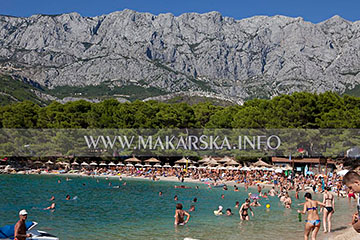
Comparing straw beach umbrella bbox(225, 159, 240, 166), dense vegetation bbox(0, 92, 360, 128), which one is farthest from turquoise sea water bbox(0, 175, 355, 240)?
dense vegetation bbox(0, 92, 360, 128)

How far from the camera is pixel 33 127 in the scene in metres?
71.9

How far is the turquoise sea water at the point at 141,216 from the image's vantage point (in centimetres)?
1945

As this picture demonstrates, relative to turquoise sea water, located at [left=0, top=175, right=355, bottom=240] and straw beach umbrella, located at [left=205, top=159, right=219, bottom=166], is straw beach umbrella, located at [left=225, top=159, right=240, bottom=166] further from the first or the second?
turquoise sea water, located at [left=0, top=175, right=355, bottom=240]

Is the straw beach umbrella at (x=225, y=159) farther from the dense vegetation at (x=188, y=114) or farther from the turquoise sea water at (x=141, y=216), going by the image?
the turquoise sea water at (x=141, y=216)

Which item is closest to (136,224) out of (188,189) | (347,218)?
(347,218)

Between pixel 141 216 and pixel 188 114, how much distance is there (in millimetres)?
48051

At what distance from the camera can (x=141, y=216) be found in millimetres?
25891

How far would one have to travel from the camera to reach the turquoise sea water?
19.5 meters

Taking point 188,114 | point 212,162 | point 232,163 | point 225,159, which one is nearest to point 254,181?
point 232,163

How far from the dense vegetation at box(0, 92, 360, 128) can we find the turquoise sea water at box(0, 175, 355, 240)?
62.9 feet

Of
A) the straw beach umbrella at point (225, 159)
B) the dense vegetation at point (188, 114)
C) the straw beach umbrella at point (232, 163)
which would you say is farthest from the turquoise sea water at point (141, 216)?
the dense vegetation at point (188, 114)

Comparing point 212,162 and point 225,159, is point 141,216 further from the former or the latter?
point 225,159

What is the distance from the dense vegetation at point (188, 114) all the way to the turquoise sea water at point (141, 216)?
19171 mm

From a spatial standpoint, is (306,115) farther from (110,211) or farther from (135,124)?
(110,211)
